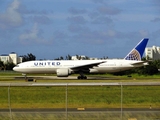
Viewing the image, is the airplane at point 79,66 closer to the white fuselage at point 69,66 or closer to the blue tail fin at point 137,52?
the white fuselage at point 69,66

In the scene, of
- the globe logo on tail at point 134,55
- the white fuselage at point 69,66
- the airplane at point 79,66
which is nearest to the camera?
the airplane at point 79,66

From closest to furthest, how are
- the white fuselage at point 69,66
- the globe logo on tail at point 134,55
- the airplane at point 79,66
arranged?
the airplane at point 79,66, the white fuselage at point 69,66, the globe logo on tail at point 134,55

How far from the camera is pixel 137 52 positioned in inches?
2736

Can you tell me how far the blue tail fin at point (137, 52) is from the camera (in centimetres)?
6900

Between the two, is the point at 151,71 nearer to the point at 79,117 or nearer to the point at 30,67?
the point at 30,67

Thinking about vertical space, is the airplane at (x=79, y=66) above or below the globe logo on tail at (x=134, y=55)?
below

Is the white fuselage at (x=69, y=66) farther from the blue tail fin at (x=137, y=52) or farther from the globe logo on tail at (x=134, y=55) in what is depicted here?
the blue tail fin at (x=137, y=52)

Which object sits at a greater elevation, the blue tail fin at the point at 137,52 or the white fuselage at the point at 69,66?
the blue tail fin at the point at 137,52

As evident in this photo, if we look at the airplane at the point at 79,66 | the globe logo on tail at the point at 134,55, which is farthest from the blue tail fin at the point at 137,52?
the airplane at the point at 79,66

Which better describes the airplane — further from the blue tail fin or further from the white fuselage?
the blue tail fin

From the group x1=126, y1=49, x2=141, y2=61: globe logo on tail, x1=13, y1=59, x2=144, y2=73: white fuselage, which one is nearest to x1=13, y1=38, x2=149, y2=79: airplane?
x1=13, y1=59, x2=144, y2=73: white fuselage

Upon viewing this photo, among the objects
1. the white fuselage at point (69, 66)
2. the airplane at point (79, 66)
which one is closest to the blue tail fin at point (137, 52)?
the airplane at point (79, 66)

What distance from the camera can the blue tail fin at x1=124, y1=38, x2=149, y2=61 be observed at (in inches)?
2717

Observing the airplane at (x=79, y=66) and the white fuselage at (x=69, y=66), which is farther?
the white fuselage at (x=69, y=66)
